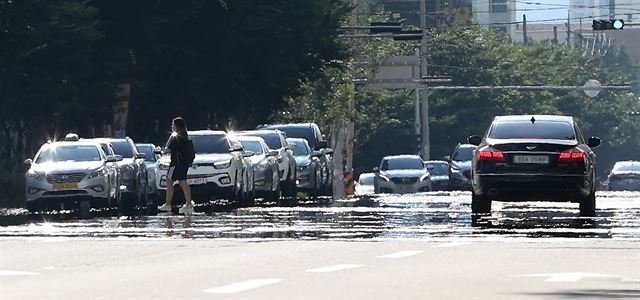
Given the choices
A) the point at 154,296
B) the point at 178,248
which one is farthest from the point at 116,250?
the point at 154,296

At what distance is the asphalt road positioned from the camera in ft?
55.3

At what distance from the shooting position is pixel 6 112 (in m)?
50.0

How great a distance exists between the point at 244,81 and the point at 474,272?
43.4m

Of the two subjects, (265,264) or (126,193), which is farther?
(126,193)

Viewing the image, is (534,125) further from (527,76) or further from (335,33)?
(527,76)

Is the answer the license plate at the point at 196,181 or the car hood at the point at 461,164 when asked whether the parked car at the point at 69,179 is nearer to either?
the license plate at the point at 196,181

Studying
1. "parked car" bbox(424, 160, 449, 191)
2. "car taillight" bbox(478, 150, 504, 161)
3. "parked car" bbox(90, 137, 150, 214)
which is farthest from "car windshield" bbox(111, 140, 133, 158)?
"parked car" bbox(424, 160, 449, 191)

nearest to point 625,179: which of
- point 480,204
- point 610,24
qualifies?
point 610,24

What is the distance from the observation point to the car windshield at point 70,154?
136ft

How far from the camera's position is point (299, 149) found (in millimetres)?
55844

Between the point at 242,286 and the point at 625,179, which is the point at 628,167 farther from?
the point at 242,286

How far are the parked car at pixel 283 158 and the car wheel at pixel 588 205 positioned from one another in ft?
56.8

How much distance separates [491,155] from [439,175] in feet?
182

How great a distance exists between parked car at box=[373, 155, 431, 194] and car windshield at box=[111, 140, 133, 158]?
27524mm
